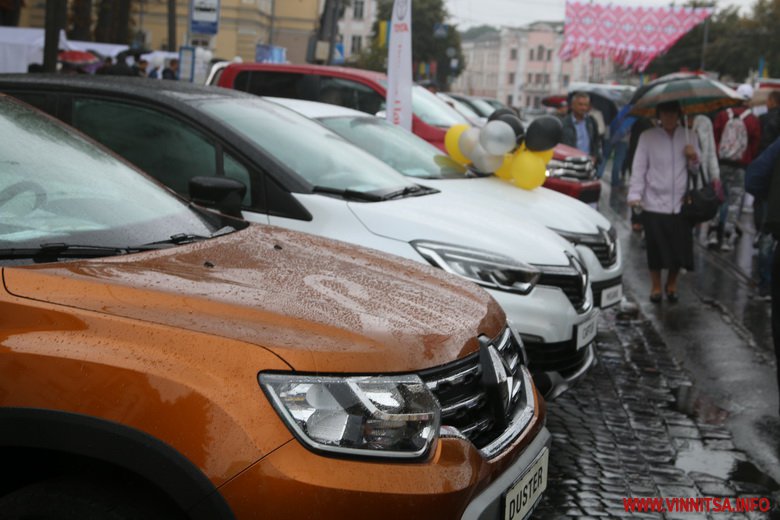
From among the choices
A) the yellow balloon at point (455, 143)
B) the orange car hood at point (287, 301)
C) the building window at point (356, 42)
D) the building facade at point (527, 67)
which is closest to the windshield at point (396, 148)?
the yellow balloon at point (455, 143)

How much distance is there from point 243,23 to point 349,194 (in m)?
58.5

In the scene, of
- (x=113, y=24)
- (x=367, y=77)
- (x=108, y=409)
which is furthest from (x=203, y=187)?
(x=113, y=24)

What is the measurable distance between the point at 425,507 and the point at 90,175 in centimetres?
180

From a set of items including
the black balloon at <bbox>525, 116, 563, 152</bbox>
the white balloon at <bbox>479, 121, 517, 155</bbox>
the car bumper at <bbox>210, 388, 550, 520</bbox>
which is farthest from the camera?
the black balloon at <bbox>525, 116, 563, 152</bbox>

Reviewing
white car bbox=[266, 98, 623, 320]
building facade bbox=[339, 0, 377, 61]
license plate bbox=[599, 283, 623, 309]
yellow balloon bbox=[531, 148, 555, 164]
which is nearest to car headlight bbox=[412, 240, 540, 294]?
white car bbox=[266, 98, 623, 320]

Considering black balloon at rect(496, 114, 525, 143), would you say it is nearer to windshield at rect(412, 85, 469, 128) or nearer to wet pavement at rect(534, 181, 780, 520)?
windshield at rect(412, 85, 469, 128)

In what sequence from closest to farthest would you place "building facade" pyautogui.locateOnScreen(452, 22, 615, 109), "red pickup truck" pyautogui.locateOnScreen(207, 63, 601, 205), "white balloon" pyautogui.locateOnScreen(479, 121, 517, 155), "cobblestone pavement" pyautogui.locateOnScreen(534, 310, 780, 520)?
"cobblestone pavement" pyautogui.locateOnScreen(534, 310, 780, 520) → "white balloon" pyautogui.locateOnScreen(479, 121, 517, 155) → "red pickup truck" pyautogui.locateOnScreen(207, 63, 601, 205) → "building facade" pyautogui.locateOnScreen(452, 22, 615, 109)

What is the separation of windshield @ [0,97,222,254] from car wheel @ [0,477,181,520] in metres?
0.74

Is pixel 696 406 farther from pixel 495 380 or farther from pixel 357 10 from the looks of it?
pixel 357 10

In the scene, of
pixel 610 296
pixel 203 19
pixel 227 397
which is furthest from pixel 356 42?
pixel 227 397

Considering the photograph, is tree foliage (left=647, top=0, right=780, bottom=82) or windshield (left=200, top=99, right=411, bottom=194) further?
tree foliage (left=647, top=0, right=780, bottom=82)

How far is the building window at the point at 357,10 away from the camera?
110 metres

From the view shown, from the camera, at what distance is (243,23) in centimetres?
6206

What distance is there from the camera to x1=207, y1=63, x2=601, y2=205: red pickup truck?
11.2 m
